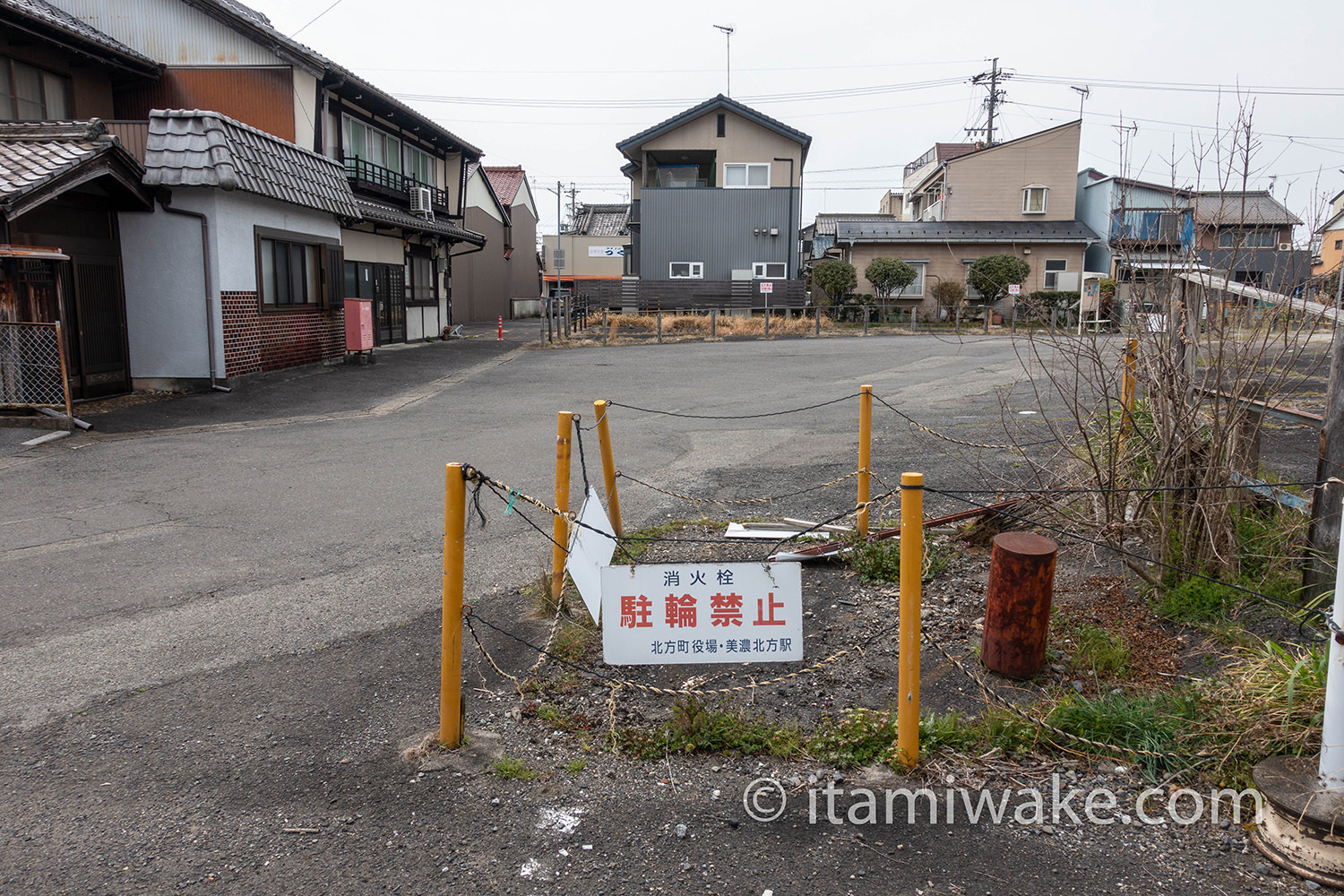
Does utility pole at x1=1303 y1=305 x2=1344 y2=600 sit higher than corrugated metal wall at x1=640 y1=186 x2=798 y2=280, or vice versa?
corrugated metal wall at x1=640 y1=186 x2=798 y2=280

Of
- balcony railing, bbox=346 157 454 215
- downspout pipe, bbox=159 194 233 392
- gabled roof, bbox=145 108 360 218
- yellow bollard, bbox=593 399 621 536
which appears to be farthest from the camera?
balcony railing, bbox=346 157 454 215

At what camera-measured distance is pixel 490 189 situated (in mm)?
35500

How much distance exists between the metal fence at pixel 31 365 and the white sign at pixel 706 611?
10.2 m

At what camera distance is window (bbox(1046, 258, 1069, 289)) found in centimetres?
3556

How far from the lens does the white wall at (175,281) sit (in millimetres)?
14047

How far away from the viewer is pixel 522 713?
13.4 ft

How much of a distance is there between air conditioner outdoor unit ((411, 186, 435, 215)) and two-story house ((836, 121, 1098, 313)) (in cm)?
1732

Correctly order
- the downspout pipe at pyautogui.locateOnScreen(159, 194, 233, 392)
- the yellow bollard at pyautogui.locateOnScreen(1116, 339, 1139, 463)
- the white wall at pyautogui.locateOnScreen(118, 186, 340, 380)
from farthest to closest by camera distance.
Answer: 1. the white wall at pyautogui.locateOnScreen(118, 186, 340, 380)
2. the downspout pipe at pyautogui.locateOnScreen(159, 194, 233, 392)
3. the yellow bollard at pyautogui.locateOnScreen(1116, 339, 1139, 463)

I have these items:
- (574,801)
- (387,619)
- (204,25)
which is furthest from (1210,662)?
(204,25)

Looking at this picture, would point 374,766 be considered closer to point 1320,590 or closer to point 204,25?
point 1320,590

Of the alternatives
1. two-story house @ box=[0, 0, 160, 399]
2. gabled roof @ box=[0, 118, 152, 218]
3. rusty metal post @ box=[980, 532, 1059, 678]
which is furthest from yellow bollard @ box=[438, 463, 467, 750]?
gabled roof @ box=[0, 118, 152, 218]

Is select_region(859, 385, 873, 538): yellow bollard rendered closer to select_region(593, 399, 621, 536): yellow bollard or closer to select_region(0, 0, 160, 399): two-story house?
select_region(593, 399, 621, 536): yellow bollard

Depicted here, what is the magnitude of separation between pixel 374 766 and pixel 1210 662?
3.84 m

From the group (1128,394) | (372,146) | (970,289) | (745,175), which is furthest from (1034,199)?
(1128,394)
